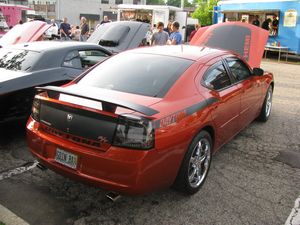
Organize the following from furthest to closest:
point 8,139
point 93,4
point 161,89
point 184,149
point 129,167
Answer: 1. point 93,4
2. point 8,139
3. point 161,89
4. point 184,149
5. point 129,167

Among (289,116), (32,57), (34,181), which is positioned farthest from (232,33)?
(34,181)

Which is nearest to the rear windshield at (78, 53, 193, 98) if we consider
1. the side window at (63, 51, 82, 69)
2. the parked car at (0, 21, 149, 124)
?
the parked car at (0, 21, 149, 124)

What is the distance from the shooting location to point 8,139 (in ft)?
17.3

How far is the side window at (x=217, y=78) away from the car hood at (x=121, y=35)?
4.74m

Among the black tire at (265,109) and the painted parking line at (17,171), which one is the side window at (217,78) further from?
the painted parking line at (17,171)

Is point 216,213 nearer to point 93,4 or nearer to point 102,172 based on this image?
point 102,172

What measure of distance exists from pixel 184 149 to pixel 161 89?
66cm

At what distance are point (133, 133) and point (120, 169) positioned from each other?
1.05ft

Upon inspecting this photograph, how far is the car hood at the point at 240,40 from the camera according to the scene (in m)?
8.48

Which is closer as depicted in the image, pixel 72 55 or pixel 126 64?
pixel 126 64

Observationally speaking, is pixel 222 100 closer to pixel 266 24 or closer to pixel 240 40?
pixel 240 40

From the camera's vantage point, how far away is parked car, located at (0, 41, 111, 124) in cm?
495

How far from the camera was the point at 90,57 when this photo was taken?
6.50 metres

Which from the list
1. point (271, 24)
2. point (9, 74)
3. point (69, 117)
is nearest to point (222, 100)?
point (69, 117)
